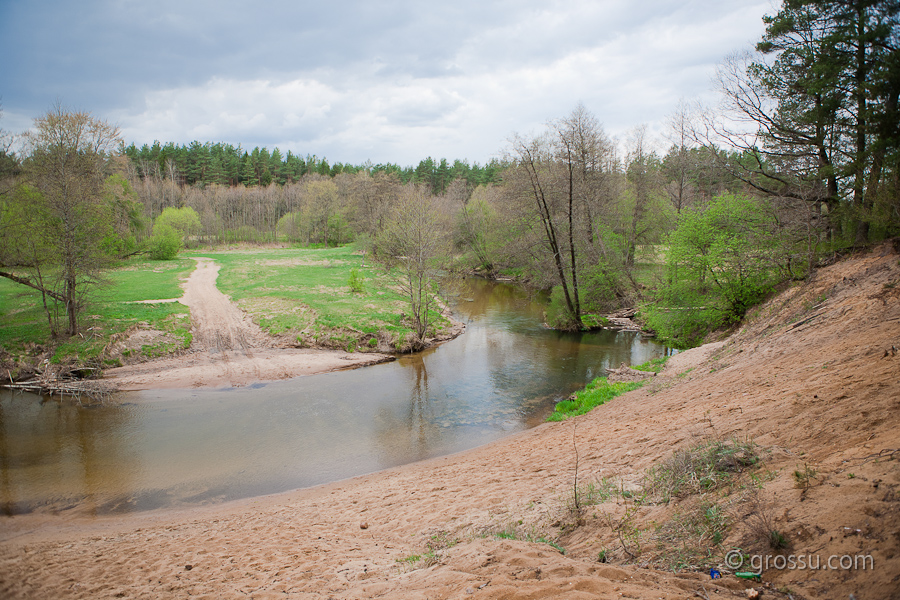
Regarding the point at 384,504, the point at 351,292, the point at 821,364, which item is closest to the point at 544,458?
the point at 384,504

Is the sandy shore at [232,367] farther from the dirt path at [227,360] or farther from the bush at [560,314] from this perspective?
the bush at [560,314]

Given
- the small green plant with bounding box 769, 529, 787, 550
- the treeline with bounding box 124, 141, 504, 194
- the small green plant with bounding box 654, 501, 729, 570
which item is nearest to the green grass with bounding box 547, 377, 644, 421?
the small green plant with bounding box 654, 501, 729, 570

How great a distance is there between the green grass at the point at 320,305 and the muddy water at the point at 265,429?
11.5 feet

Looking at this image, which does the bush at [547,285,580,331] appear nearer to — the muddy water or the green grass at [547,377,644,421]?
the muddy water

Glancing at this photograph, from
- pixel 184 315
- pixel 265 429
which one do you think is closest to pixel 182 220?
pixel 184 315

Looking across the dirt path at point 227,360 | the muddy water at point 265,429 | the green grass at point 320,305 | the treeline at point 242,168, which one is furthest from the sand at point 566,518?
the treeline at point 242,168

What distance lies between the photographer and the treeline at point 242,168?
287ft

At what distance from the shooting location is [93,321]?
21062 mm

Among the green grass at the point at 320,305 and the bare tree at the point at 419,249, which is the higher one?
the bare tree at the point at 419,249

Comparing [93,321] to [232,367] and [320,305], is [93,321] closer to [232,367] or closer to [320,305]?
[232,367]

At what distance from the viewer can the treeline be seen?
87375 mm

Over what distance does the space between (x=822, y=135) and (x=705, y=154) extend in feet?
17.7

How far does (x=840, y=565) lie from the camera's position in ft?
11.5

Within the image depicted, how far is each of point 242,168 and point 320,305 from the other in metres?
88.8
